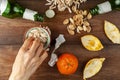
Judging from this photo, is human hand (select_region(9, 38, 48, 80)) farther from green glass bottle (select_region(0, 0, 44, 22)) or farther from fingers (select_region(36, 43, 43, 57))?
green glass bottle (select_region(0, 0, 44, 22))

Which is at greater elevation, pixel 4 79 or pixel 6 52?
pixel 6 52

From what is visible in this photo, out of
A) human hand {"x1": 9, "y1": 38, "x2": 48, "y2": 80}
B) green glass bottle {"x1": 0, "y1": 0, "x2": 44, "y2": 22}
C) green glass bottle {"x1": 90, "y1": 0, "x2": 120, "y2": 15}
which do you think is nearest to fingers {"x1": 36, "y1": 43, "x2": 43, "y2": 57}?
human hand {"x1": 9, "y1": 38, "x2": 48, "y2": 80}

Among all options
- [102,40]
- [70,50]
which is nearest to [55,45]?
[70,50]

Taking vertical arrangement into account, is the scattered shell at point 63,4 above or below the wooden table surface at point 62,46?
above

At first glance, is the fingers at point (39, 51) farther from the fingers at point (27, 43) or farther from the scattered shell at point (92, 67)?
the scattered shell at point (92, 67)

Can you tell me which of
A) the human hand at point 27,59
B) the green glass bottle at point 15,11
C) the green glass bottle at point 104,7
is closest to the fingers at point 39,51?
the human hand at point 27,59

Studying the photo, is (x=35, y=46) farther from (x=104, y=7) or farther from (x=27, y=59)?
(x=104, y=7)

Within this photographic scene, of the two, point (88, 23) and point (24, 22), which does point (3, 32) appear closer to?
point (24, 22)
